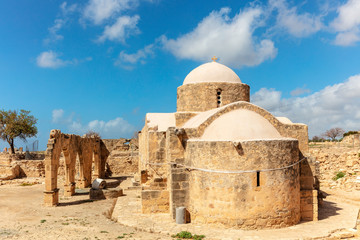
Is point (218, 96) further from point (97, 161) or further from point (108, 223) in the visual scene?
point (97, 161)

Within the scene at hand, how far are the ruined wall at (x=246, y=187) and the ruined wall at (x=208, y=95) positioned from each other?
12.1 feet

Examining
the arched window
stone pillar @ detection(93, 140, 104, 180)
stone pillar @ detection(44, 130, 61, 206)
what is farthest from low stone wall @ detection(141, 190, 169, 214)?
stone pillar @ detection(93, 140, 104, 180)

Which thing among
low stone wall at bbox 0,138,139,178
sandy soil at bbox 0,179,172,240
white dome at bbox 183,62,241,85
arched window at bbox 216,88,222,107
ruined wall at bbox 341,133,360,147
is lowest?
sandy soil at bbox 0,179,172,240

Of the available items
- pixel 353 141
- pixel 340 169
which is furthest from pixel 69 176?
pixel 353 141

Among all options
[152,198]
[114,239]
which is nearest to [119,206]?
[152,198]

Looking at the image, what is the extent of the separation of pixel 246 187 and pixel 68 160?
961 centimetres

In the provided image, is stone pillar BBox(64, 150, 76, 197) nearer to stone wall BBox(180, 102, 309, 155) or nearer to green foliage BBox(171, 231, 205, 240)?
stone wall BBox(180, 102, 309, 155)

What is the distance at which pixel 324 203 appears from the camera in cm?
1145

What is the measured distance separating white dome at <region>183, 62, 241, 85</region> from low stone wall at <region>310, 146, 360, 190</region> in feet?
27.7

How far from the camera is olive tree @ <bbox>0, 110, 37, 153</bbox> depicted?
2806 centimetres

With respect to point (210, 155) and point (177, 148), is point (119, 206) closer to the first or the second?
point (177, 148)

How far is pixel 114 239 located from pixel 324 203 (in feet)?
27.5

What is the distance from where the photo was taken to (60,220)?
946cm

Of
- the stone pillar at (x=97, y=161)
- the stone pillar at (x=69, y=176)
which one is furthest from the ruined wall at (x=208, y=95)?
the stone pillar at (x=97, y=161)
